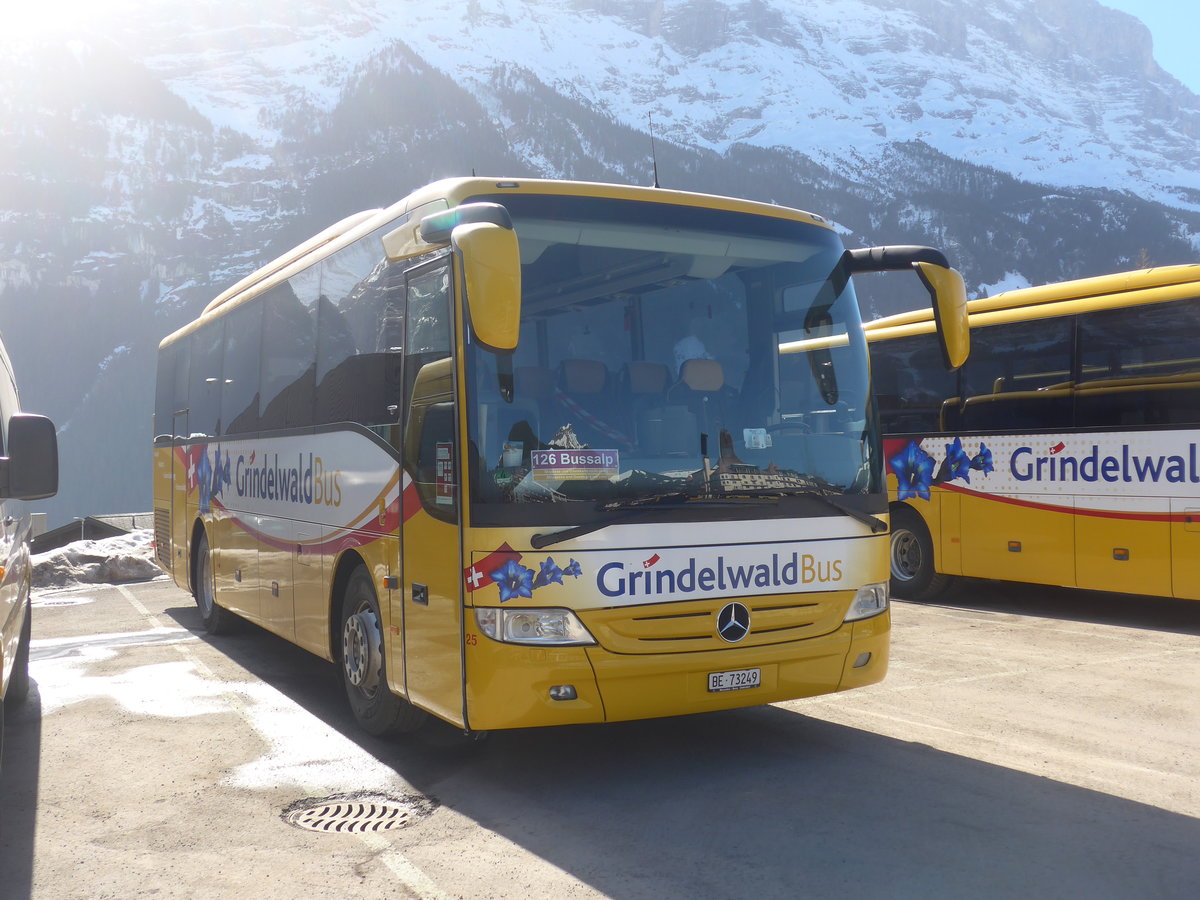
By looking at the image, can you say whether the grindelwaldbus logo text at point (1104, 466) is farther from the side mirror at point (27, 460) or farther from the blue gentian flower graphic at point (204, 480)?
the side mirror at point (27, 460)

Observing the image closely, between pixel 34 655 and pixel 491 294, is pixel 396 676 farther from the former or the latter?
pixel 34 655

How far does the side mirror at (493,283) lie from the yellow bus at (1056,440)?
7271 mm

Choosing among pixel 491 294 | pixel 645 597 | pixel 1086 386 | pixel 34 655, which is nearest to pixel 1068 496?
pixel 1086 386

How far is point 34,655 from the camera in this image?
10102 mm

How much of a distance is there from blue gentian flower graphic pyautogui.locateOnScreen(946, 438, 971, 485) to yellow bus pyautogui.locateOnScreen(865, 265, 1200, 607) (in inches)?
0.6

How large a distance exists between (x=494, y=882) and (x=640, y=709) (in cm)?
126

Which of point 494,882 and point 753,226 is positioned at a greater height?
point 753,226

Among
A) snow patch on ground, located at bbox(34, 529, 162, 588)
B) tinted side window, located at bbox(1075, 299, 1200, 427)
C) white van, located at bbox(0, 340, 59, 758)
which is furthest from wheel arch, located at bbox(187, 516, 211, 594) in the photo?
tinted side window, located at bbox(1075, 299, 1200, 427)

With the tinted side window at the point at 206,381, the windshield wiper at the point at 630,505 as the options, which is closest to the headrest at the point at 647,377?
the windshield wiper at the point at 630,505

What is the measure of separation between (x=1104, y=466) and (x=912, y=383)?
102 inches

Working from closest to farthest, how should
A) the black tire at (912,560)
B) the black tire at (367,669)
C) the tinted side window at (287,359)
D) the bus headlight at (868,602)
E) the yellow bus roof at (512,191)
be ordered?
the yellow bus roof at (512,191) → the bus headlight at (868,602) → the black tire at (367,669) → the tinted side window at (287,359) → the black tire at (912,560)

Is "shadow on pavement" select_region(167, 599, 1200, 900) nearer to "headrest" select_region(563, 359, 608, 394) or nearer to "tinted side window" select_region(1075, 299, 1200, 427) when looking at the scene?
"headrest" select_region(563, 359, 608, 394)

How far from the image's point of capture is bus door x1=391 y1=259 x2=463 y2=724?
5.47 metres

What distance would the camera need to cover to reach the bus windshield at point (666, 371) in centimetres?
537
